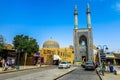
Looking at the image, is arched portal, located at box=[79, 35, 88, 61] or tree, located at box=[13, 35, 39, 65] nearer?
tree, located at box=[13, 35, 39, 65]

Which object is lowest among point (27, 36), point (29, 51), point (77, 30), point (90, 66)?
point (90, 66)

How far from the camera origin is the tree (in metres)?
53.5

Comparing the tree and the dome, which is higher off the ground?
the dome

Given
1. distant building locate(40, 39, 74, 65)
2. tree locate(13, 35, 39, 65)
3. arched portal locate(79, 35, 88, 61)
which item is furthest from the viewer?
arched portal locate(79, 35, 88, 61)

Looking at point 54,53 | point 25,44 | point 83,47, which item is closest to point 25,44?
point 25,44

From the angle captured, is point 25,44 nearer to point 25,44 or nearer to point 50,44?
point 25,44

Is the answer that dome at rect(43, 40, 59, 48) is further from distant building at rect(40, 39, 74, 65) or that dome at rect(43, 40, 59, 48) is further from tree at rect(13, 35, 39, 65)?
tree at rect(13, 35, 39, 65)

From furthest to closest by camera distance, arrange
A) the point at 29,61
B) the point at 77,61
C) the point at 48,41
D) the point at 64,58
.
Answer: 1. the point at 48,41
2. the point at 64,58
3. the point at 77,61
4. the point at 29,61

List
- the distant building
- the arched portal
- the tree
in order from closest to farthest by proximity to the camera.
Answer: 1. the tree
2. the distant building
3. the arched portal

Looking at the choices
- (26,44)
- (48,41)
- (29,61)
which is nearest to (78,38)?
(48,41)

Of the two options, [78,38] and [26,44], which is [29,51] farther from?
[78,38]

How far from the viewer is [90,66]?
37.5 meters

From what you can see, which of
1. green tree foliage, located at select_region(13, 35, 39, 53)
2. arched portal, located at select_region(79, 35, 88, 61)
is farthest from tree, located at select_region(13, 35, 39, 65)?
arched portal, located at select_region(79, 35, 88, 61)

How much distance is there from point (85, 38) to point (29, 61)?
127 feet
